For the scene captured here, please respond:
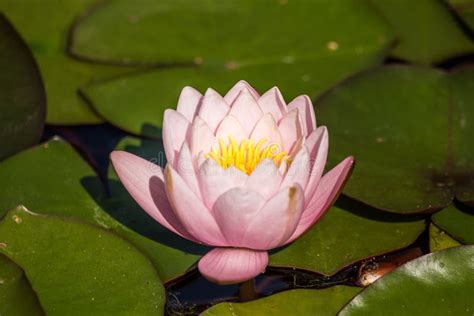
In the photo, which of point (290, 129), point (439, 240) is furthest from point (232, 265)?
point (439, 240)

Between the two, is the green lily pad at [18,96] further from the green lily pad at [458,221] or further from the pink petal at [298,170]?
the green lily pad at [458,221]

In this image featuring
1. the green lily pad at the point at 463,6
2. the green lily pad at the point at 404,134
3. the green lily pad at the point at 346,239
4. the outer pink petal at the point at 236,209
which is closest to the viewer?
the outer pink petal at the point at 236,209

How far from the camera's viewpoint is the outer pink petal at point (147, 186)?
77.9 inches

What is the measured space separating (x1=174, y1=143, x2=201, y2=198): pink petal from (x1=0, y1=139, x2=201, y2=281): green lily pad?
1.34 feet

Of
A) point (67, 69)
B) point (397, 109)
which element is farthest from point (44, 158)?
point (397, 109)

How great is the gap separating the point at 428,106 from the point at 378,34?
57cm

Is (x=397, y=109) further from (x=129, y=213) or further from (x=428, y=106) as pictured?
(x=129, y=213)

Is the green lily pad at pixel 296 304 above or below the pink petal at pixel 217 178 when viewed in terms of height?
below

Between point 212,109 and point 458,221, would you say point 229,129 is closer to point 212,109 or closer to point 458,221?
point 212,109

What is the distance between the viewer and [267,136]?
2.02 metres

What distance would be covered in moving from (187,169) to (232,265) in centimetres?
28

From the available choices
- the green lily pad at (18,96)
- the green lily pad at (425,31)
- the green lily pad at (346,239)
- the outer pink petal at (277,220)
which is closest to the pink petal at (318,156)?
the outer pink petal at (277,220)

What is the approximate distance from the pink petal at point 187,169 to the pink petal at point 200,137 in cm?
12

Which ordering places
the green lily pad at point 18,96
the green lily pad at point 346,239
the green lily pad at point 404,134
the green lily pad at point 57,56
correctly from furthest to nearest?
the green lily pad at point 57,56 < the green lily pad at point 18,96 < the green lily pad at point 404,134 < the green lily pad at point 346,239
